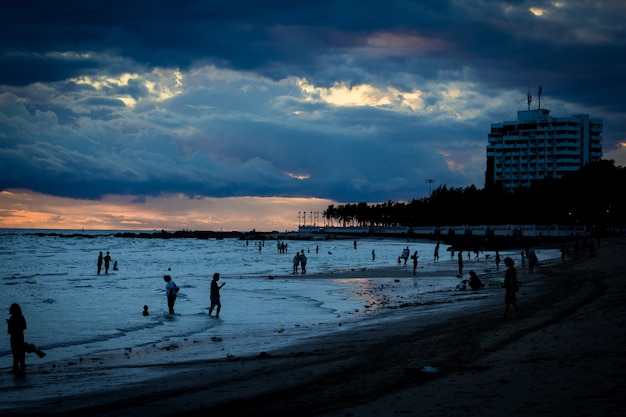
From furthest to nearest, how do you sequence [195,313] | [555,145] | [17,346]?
[555,145] < [195,313] < [17,346]

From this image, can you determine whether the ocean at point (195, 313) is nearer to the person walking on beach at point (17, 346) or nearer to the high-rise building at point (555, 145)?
the person walking on beach at point (17, 346)

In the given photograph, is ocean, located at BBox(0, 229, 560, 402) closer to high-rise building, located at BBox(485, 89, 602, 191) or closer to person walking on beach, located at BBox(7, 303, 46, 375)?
person walking on beach, located at BBox(7, 303, 46, 375)

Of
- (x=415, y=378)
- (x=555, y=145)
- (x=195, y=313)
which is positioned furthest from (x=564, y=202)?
(x=415, y=378)

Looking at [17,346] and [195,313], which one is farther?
[195,313]

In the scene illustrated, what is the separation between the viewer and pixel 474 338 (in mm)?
16125

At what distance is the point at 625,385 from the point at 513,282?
10336mm

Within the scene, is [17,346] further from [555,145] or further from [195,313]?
[555,145]

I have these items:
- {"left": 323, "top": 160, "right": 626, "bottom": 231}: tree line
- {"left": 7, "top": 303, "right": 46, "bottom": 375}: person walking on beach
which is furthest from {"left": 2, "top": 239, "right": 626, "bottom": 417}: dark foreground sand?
{"left": 323, "top": 160, "right": 626, "bottom": 231}: tree line

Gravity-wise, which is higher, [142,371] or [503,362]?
[503,362]

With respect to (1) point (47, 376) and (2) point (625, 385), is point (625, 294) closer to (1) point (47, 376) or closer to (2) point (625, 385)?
(2) point (625, 385)

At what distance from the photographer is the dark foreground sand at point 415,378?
9727 mm

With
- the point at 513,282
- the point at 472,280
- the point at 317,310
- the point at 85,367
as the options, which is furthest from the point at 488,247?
the point at 85,367

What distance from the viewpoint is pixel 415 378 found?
38.7 feet

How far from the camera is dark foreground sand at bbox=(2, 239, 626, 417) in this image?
383 inches
